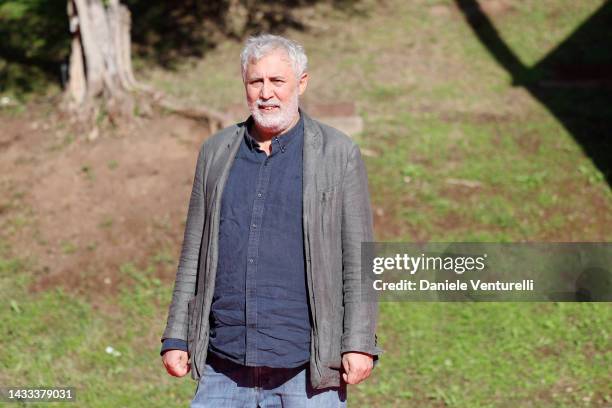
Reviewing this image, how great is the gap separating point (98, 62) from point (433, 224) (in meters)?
5.30

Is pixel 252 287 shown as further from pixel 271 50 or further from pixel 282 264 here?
pixel 271 50

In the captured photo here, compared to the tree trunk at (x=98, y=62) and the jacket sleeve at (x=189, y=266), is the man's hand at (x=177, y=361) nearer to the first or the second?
the jacket sleeve at (x=189, y=266)

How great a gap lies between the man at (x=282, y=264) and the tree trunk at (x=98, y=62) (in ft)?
25.9

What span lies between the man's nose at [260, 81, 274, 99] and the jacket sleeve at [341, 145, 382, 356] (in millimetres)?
427

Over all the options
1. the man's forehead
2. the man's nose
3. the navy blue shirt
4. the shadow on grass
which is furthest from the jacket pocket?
the shadow on grass

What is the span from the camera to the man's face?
3.62 metres

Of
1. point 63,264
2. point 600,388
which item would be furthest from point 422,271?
point 63,264

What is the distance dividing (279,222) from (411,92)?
9.79 m

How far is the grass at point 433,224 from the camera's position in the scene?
6445 millimetres

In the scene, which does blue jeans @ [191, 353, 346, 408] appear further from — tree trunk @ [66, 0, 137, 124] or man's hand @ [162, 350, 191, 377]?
tree trunk @ [66, 0, 137, 124]

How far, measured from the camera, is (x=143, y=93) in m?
11.6

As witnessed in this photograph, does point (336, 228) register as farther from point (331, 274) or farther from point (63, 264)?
point (63, 264)

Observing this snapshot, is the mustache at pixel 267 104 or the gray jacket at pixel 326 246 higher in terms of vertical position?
the mustache at pixel 267 104
